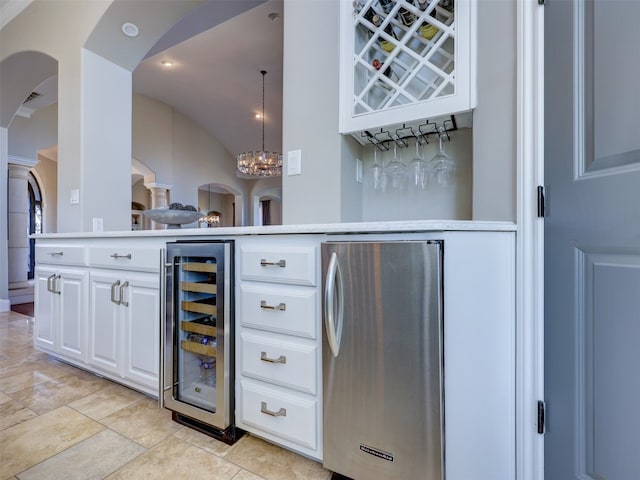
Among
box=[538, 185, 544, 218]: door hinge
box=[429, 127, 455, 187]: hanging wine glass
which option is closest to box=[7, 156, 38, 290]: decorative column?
box=[429, 127, 455, 187]: hanging wine glass

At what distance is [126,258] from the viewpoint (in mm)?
1762

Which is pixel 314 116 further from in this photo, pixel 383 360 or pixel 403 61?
pixel 383 360

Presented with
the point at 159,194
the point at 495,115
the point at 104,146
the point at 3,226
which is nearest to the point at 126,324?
the point at 104,146

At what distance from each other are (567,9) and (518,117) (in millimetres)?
335

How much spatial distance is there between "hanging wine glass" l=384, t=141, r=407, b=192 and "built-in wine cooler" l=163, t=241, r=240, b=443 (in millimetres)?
897

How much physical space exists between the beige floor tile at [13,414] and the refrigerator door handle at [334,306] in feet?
5.41

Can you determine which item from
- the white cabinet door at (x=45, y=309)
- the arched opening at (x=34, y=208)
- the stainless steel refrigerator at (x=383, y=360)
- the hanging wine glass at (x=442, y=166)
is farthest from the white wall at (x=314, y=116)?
the arched opening at (x=34, y=208)

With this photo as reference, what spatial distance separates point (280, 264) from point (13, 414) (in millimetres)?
1638

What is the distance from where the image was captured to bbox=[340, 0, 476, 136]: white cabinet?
1.36 m

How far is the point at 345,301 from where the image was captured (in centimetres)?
108

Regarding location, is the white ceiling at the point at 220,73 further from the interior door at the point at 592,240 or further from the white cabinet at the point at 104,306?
the interior door at the point at 592,240

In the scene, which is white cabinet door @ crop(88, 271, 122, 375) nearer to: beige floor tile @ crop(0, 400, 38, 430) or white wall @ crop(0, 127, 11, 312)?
beige floor tile @ crop(0, 400, 38, 430)

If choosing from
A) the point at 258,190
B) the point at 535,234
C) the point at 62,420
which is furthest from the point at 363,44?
the point at 258,190

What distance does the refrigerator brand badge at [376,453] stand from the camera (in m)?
1.01
